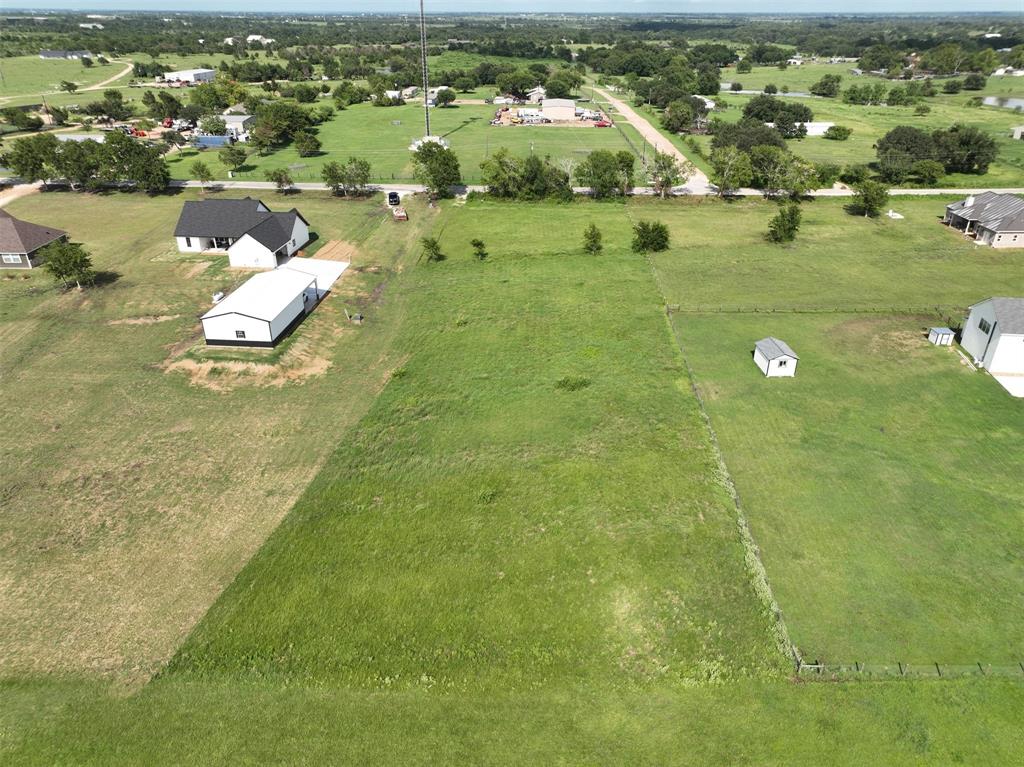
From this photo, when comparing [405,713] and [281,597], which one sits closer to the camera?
[405,713]

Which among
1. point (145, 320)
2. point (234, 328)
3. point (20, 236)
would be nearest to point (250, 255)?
point (145, 320)

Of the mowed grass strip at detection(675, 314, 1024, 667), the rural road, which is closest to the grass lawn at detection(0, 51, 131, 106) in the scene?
the rural road

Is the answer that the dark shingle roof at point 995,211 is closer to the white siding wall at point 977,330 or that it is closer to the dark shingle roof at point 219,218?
the white siding wall at point 977,330

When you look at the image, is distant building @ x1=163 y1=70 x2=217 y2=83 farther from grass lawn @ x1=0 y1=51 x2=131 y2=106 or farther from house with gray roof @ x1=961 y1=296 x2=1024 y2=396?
house with gray roof @ x1=961 y1=296 x2=1024 y2=396

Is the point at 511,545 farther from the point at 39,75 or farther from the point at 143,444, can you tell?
the point at 39,75

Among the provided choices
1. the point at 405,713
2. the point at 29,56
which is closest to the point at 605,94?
the point at 405,713

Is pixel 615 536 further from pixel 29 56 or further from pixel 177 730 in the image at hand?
pixel 29 56

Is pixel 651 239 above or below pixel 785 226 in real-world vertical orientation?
below
